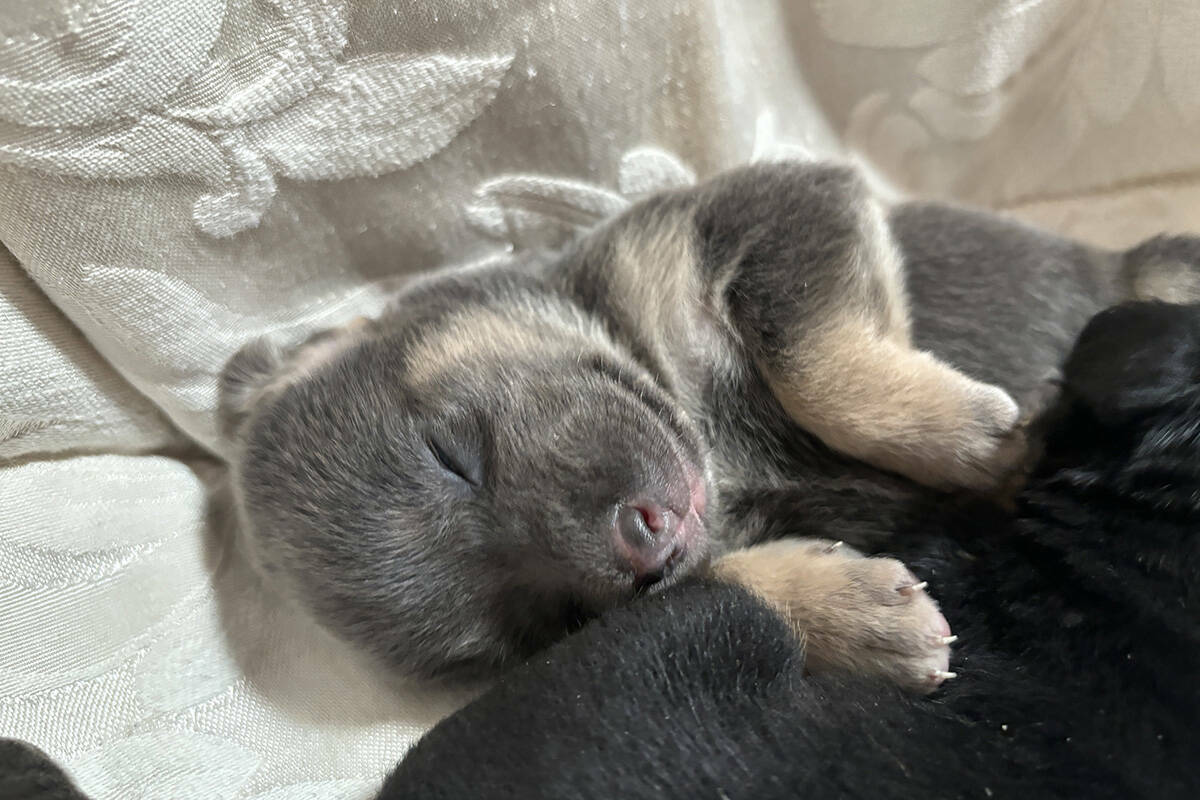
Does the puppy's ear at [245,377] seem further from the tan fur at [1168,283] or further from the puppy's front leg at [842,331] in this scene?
the tan fur at [1168,283]

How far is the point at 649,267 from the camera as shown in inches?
65.4

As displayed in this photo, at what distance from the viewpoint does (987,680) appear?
1202 millimetres

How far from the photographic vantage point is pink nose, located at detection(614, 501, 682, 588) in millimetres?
1306

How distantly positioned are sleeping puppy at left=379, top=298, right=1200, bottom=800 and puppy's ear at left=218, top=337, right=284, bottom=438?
35.7 inches

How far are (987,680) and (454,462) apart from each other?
892mm

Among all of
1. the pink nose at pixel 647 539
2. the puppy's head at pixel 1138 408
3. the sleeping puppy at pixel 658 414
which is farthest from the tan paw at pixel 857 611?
the puppy's head at pixel 1138 408

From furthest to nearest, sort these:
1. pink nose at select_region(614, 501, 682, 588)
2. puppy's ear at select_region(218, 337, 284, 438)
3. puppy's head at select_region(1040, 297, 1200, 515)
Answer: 1. puppy's ear at select_region(218, 337, 284, 438)
2. pink nose at select_region(614, 501, 682, 588)
3. puppy's head at select_region(1040, 297, 1200, 515)

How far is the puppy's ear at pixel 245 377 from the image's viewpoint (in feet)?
5.90

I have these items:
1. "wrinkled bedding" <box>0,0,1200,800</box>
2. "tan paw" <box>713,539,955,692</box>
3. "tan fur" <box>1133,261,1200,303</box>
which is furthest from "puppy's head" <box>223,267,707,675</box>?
"tan fur" <box>1133,261,1200,303</box>

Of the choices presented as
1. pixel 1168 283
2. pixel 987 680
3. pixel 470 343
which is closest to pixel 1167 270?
pixel 1168 283

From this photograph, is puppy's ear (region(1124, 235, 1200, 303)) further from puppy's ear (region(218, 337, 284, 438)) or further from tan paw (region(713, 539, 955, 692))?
puppy's ear (region(218, 337, 284, 438))

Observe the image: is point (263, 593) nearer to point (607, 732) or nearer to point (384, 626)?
point (384, 626)

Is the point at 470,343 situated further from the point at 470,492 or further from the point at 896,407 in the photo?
the point at 896,407

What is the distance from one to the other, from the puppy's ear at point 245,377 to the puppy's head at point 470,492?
200 mm
